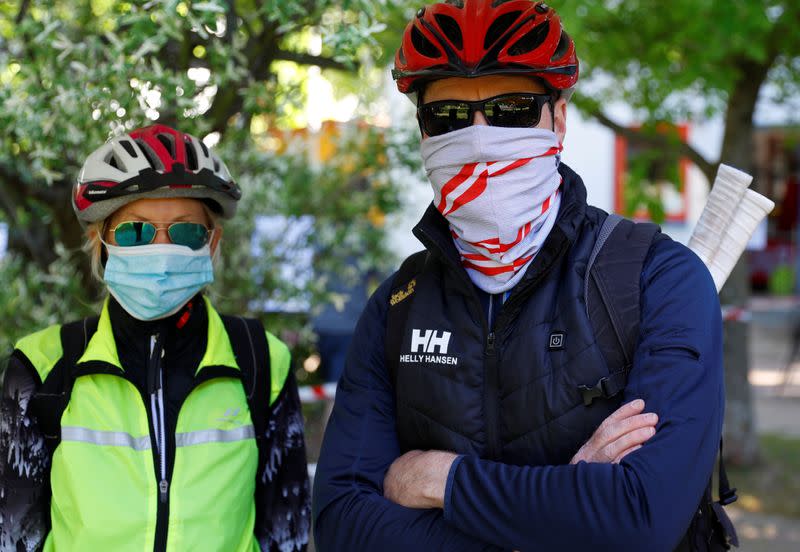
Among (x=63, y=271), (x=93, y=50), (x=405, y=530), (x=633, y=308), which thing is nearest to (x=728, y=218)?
(x=633, y=308)

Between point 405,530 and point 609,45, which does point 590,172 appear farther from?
point 405,530

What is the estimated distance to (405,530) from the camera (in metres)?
2.15

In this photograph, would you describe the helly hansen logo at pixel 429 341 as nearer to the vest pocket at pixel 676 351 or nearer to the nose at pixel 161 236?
the vest pocket at pixel 676 351

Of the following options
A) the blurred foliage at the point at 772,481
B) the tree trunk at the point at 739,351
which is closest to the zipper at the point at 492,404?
the blurred foliage at the point at 772,481

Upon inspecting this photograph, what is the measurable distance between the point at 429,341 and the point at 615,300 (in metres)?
0.46

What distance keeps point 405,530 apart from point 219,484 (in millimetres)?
620

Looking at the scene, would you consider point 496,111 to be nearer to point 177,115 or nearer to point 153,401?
point 153,401

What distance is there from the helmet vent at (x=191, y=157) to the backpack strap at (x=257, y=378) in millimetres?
490

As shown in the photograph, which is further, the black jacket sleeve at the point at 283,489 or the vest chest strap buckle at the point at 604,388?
the black jacket sleeve at the point at 283,489

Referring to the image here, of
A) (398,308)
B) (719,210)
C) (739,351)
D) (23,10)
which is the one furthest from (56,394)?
(739,351)

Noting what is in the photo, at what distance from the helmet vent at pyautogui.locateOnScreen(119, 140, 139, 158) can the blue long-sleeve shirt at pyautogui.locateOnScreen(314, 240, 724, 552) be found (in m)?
1.16

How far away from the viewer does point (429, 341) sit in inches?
89.4

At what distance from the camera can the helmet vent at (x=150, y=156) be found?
272cm

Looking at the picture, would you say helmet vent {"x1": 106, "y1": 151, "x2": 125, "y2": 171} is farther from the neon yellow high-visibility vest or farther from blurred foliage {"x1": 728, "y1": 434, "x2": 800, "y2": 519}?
blurred foliage {"x1": 728, "y1": 434, "x2": 800, "y2": 519}
